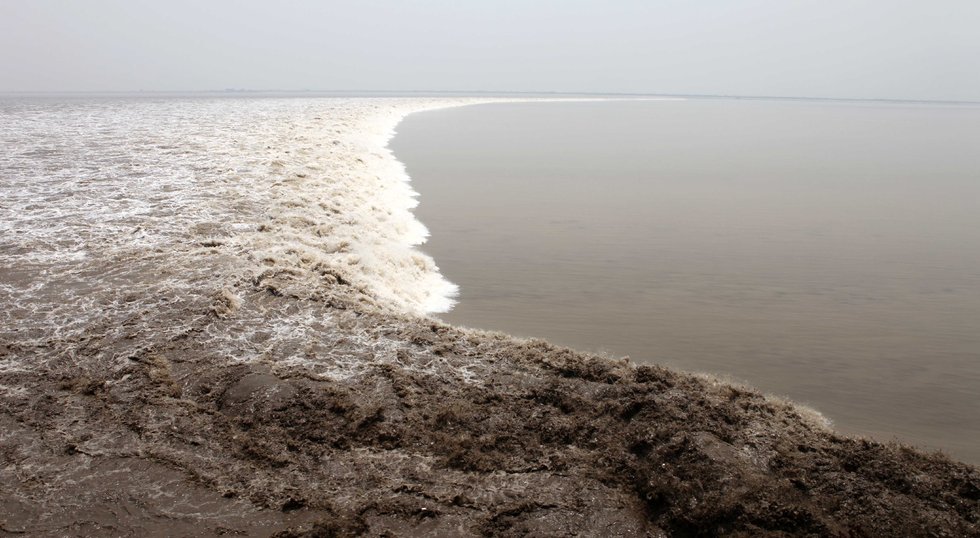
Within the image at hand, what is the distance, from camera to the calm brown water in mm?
6199

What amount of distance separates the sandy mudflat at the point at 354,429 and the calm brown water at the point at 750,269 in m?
0.99

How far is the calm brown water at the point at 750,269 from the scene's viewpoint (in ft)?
20.3

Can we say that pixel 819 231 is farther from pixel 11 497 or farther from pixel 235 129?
pixel 235 129

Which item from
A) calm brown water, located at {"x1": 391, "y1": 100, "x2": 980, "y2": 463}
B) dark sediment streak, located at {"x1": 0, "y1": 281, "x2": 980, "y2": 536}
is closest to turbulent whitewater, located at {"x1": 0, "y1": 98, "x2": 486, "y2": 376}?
dark sediment streak, located at {"x1": 0, "y1": 281, "x2": 980, "y2": 536}

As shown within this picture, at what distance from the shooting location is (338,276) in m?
7.89

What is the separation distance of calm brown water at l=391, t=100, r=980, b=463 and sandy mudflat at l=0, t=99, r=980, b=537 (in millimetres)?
985

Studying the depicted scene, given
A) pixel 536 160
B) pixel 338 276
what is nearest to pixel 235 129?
pixel 536 160

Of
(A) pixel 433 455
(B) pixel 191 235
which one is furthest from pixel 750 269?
(B) pixel 191 235

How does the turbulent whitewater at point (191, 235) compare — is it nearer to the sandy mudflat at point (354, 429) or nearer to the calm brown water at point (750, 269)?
the sandy mudflat at point (354, 429)

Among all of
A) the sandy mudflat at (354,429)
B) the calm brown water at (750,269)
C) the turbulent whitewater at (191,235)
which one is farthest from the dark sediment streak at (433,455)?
the calm brown water at (750,269)

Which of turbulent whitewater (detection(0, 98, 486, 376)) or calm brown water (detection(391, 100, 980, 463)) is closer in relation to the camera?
calm brown water (detection(391, 100, 980, 463))

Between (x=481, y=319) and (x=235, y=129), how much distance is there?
18864 mm

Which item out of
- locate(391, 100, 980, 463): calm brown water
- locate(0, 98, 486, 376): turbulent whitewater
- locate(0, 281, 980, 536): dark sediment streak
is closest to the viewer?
locate(0, 281, 980, 536): dark sediment streak

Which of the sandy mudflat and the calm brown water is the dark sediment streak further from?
the calm brown water
